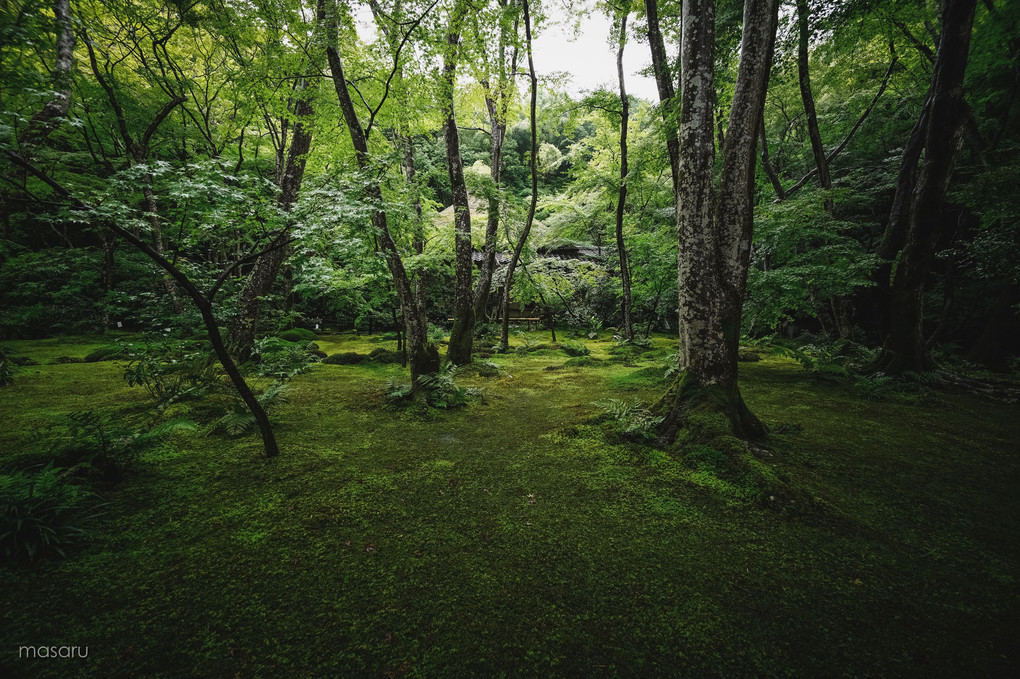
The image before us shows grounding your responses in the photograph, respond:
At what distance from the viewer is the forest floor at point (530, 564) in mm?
1584

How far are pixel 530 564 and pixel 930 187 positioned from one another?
26.4 ft

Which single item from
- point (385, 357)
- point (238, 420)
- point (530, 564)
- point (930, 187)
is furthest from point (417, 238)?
point (930, 187)

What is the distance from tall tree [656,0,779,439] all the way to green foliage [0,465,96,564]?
4.82 meters

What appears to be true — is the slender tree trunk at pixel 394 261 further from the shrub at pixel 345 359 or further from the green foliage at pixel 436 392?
the shrub at pixel 345 359

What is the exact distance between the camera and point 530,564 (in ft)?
7.21

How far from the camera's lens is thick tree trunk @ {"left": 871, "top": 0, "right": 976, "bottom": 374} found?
5047mm

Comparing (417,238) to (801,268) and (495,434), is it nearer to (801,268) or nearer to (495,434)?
(495,434)

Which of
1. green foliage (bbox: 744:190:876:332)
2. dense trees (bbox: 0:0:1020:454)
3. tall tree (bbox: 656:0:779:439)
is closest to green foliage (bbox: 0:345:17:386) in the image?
dense trees (bbox: 0:0:1020:454)

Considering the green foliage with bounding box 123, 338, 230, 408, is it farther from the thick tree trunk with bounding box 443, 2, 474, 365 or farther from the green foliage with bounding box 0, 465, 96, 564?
the thick tree trunk with bounding box 443, 2, 474, 365

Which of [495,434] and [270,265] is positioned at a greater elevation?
[270,265]

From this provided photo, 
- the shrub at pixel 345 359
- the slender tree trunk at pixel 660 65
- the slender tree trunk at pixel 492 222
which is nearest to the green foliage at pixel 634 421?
the slender tree trunk at pixel 660 65

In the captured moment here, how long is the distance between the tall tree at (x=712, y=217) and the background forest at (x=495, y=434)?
1.2 inches

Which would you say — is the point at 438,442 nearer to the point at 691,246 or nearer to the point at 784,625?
the point at 784,625

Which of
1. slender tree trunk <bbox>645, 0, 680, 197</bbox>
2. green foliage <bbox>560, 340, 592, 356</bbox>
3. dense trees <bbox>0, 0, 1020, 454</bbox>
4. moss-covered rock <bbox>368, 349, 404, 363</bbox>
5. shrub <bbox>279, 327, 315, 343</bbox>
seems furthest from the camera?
shrub <bbox>279, 327, 315, 343</bbox>
